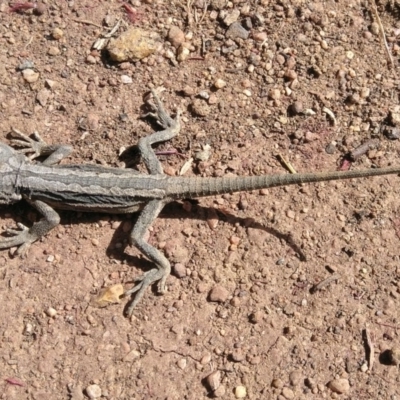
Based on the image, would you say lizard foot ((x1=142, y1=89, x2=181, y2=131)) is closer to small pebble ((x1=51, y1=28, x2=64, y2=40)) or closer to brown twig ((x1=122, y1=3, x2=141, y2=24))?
brown twig ((x1=122, y1=3, x2=141, y2=24))

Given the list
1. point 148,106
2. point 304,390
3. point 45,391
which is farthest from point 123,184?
point 304,390

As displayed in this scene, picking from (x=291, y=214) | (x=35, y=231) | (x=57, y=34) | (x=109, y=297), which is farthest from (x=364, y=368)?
(x=57, y=34)

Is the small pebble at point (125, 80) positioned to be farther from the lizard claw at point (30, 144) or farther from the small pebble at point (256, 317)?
the small pebble at point (256, 317)

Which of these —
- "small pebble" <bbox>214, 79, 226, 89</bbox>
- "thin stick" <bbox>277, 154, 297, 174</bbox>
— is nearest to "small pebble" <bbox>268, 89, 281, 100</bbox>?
"small pebble" <bbox>214, 79, 226, 89</bbox>

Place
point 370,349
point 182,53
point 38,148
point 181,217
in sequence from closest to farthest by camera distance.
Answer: point 370,349 < point 181,217 < point 38,148 < point 182,53

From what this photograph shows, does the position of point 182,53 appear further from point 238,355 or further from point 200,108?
point 238,355

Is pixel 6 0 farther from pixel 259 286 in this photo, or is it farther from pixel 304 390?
pixel 304 390

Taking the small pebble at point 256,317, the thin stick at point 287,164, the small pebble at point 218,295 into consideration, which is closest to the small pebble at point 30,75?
the thin stick at point 287,164
